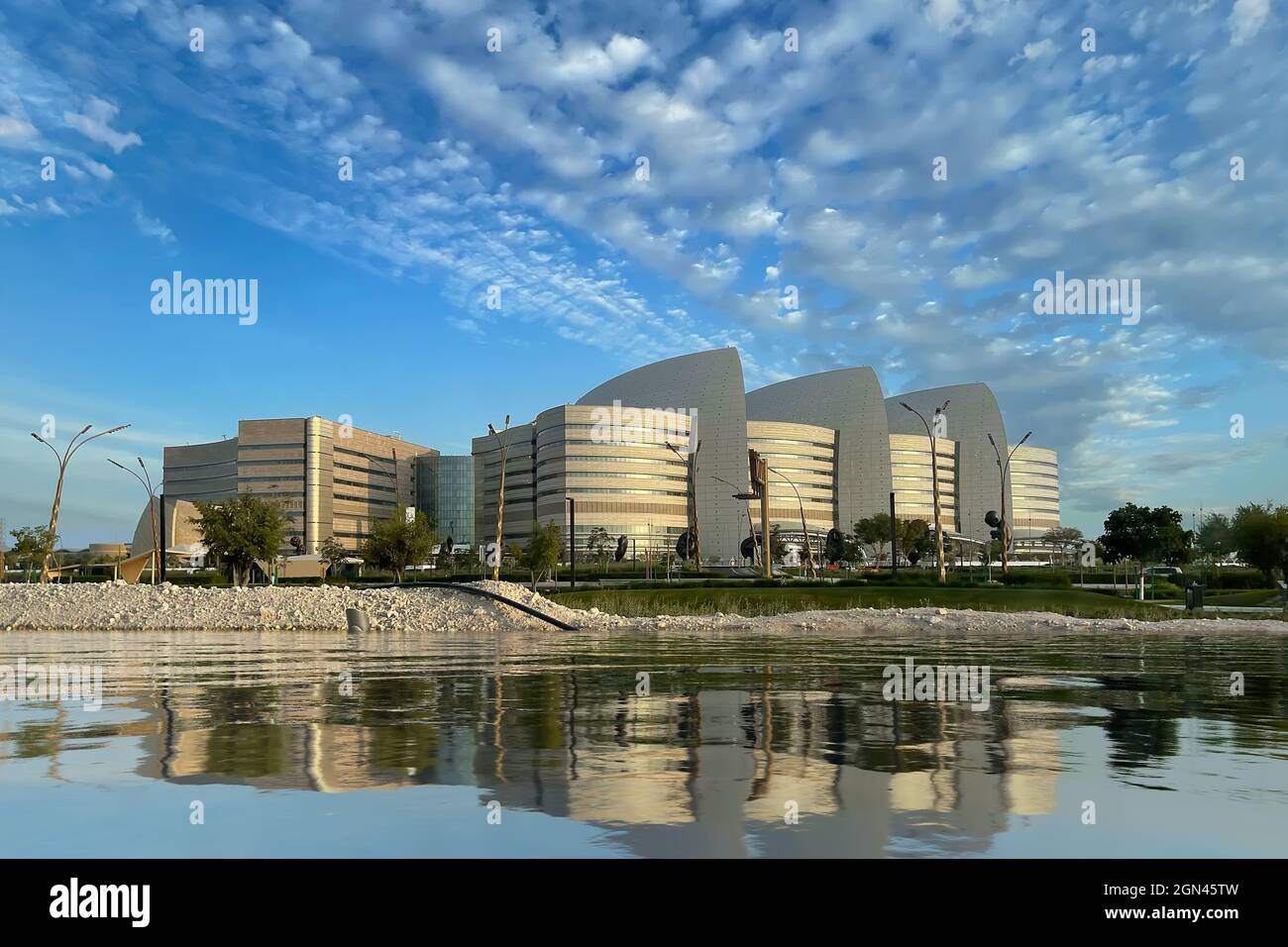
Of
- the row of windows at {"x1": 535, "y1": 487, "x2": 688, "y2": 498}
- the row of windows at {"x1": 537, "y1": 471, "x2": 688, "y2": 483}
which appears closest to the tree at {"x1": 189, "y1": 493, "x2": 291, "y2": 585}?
the row of windows at {"x1": 535, "y1": 487, "x2": 688, "y2": 498}

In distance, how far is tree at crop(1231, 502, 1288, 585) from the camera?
179 ft

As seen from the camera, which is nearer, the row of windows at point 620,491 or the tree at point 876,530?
the tree at point 876,530

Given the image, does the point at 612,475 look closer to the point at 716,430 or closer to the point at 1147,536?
the point at 716,430

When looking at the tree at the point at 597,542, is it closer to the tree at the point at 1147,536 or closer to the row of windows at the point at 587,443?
the row of windows at the point at 587,443

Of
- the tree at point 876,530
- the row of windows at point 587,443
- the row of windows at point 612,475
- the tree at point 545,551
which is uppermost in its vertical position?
the row of windows at point 587,443

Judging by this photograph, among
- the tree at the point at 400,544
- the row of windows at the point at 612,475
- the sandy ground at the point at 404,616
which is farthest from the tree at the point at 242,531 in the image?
the row of windows at the point at 612,475

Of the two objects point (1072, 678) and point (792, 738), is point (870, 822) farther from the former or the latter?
point (1072, 678)

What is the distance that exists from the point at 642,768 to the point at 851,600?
122ft

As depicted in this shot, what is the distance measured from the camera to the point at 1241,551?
5856 centimetres

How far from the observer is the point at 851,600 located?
42.8 meters

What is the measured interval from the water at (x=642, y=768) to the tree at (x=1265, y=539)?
48.5 metres

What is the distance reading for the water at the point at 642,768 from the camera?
197 inches
